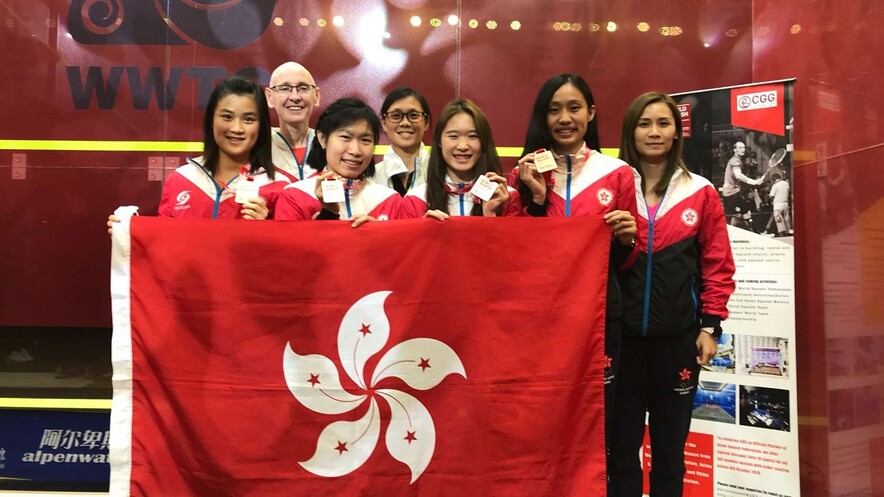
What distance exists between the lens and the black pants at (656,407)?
7.33 ft

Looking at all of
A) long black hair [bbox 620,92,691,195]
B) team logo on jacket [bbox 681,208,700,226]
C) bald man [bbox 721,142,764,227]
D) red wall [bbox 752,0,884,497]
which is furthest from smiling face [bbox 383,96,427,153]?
red wall [bbox 752,0,884,497]

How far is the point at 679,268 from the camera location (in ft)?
7.28

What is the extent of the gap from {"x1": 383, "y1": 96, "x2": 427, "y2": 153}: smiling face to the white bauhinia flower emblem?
97 centimetres

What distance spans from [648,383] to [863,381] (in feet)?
4.59

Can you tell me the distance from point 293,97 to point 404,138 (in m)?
0.60

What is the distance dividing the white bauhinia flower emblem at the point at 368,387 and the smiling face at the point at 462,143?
22.8 inches

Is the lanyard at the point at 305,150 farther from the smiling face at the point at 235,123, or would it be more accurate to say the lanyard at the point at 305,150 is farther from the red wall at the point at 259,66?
the red wall at the point at 259,66

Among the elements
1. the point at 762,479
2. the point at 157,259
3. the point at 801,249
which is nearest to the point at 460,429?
the point at 157,259

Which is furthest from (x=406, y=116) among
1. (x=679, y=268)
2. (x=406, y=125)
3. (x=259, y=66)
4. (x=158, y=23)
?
(x=158, y=23)

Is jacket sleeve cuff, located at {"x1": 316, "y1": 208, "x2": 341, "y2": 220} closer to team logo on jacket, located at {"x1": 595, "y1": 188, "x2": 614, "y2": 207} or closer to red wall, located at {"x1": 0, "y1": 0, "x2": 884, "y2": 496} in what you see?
team logo on jacket, located at {"x1": 595, "y1": 188, "x2": 614, "y2": 207}

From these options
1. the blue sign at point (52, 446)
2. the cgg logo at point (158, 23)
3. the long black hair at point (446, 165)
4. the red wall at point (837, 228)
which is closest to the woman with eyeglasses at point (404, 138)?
the long black hair at point (446, 165)

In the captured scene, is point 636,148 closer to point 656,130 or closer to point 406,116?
point 656,130

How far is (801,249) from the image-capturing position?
349cm

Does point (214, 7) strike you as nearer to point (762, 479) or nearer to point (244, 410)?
point (244, 410)
